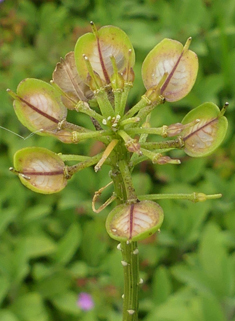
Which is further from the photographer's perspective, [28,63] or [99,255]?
[28,63]

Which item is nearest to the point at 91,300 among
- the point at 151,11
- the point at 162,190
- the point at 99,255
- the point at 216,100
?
the point at 99,255

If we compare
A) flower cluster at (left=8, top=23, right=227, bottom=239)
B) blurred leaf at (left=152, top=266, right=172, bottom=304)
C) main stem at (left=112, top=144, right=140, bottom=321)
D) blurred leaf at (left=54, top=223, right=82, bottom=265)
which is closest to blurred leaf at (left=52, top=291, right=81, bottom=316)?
blurred leaf at (left=54, top=223, right=82, bottom=265)

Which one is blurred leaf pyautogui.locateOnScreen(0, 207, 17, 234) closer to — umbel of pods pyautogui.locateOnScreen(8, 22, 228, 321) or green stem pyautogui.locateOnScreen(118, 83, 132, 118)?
umbel of pods pyautogui.locateOnScreen(8, 22, 228, 321)

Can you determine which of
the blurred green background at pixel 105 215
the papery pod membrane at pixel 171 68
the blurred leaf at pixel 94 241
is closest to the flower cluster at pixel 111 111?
the papery pod membrane at pixel 171 68

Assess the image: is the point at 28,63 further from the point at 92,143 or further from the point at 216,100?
the point at 216,100

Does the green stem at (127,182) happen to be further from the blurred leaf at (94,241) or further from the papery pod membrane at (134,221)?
the blurred leaf at (94,241)
